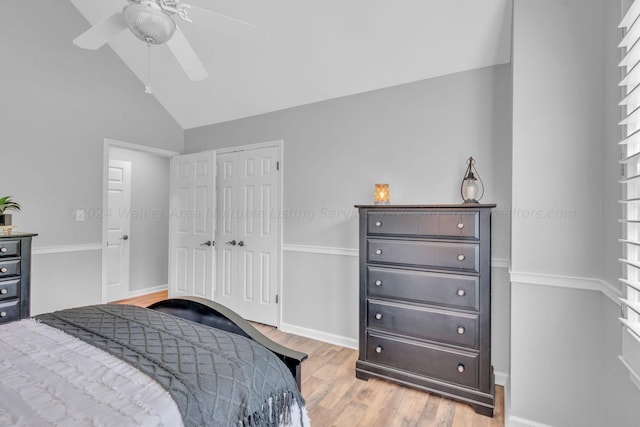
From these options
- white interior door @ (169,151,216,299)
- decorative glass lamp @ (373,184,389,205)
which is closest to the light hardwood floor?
decorative glass lamp @ (373,184,389,205)

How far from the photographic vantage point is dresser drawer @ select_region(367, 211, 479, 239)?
2.10 metres

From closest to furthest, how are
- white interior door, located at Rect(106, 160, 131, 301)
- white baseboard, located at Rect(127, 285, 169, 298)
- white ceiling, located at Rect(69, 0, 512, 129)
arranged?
white ceiling, located at Rect(69, 0, 512, 129)
white interior door, located at Rect(106, 160, 131, 301)
white baseboard, located at Rect(127, 285, 169, 298)

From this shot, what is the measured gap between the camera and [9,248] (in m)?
2.45

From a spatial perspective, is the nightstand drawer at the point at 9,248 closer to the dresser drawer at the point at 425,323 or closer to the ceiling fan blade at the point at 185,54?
the ceiling fan blade at the point at 185,54

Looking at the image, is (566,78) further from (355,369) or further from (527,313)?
A: (355,369)

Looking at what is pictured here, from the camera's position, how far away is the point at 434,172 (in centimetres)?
266

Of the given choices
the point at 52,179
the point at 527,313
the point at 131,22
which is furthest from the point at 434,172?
the point at 52,179

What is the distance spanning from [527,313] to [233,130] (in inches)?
134

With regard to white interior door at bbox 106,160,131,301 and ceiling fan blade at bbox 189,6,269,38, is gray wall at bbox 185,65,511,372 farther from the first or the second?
white interior door at bbox 106,160,131,301

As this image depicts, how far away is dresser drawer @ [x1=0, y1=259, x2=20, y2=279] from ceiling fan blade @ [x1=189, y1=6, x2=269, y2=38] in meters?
2.32

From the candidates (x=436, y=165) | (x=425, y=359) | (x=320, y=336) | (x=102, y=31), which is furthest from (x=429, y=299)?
(x=102, y=31)

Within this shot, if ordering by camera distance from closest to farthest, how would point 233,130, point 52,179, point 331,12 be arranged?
point 331,12 → point 52,179 → point 233,130

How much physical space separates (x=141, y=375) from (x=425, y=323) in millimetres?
1797

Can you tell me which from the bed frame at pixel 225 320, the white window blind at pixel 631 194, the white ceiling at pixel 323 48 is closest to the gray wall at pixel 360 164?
the white ceiling at pixel 323 48
